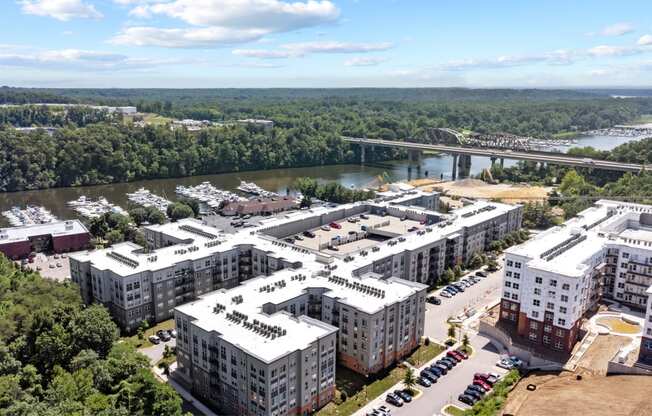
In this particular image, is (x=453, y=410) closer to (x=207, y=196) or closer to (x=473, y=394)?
(x=473, y=394)

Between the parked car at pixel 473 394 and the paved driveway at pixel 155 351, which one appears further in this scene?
the paved driveway at pixel 155 351

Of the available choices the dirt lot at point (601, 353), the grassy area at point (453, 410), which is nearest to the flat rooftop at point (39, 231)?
the grassy area at point (453, 410)

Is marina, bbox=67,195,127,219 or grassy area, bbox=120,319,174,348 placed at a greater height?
marina, bbox=67,195,127,219

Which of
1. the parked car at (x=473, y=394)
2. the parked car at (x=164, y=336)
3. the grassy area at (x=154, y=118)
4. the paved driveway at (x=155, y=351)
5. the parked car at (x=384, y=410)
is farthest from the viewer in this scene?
the grassy area at (x=154, y=118)

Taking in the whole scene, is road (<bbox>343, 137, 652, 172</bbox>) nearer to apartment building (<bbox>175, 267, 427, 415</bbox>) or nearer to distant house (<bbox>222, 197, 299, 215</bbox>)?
distant house (<bbox>222, 197, 299, 215</bbox>)

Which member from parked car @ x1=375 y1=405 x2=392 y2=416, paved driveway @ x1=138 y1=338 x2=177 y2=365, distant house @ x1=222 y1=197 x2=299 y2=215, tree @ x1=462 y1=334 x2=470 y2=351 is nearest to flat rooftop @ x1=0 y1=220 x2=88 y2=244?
distant house @ x1=222 y1=197 x2=299 y2=215

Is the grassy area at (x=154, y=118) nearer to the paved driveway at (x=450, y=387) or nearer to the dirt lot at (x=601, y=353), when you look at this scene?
the paved driveway at (x=450, y=387)
